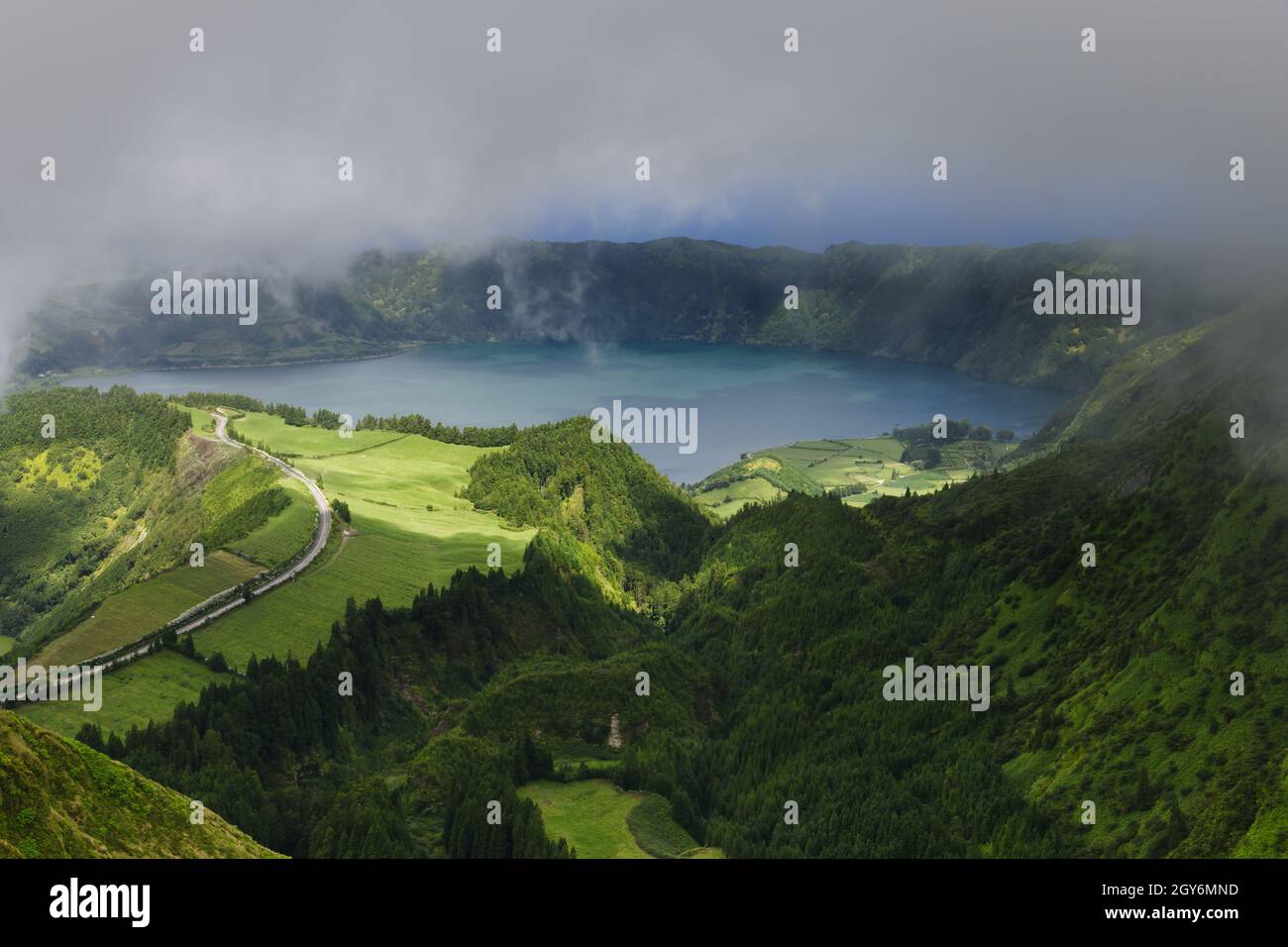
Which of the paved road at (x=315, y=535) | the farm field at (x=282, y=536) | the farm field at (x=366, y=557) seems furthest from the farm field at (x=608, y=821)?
the farm field at (x=282, y=536)

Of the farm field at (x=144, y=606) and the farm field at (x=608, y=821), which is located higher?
the farm field at (x=144, y=606)

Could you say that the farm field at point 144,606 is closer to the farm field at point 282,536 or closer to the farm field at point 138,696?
the farm field at point 282,536

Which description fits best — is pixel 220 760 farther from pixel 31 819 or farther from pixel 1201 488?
pixel 1201 488

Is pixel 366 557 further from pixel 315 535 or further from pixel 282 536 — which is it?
pixel 282 536

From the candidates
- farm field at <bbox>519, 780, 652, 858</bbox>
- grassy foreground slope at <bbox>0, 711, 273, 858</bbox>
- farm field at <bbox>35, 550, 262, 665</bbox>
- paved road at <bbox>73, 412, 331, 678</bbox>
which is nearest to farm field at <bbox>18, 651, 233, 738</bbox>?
paved road at <bbox>73, 412, 331, 678</bbox>
